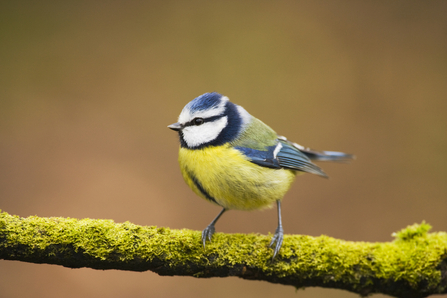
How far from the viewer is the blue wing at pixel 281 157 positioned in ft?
5.23

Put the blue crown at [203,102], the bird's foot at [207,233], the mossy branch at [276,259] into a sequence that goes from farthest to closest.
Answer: the blue crown at [203,102] < the bird's foot at [207,233] < the mossy branch at [276,259]

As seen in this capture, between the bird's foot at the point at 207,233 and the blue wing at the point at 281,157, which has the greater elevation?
the blue wing at the point at 281,157

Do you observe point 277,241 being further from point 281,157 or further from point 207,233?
point 281,157

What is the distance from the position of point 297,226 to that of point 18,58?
2.75 metres

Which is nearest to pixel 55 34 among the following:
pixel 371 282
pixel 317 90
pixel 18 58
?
pixel 18 58

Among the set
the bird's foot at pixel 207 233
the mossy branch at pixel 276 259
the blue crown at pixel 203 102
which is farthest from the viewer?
the blue crown at pixel 203 102

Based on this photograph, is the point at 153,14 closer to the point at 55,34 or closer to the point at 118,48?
the point at 118,48

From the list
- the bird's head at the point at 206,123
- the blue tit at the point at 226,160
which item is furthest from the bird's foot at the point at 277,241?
the bird's head at the point at 206,123

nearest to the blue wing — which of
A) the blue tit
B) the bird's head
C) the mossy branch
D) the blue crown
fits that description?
the blue tit

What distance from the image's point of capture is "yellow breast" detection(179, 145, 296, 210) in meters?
1.50

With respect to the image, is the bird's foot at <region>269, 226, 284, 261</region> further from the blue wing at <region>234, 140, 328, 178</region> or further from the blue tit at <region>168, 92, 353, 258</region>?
the blue wing at <region>234, 140, 328, 178</region>

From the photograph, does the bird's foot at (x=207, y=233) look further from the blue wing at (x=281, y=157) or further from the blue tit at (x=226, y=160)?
the blue wing at (x=281, y=157)

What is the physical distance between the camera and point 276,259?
1415 millimetres

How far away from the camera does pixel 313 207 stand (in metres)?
2.92
